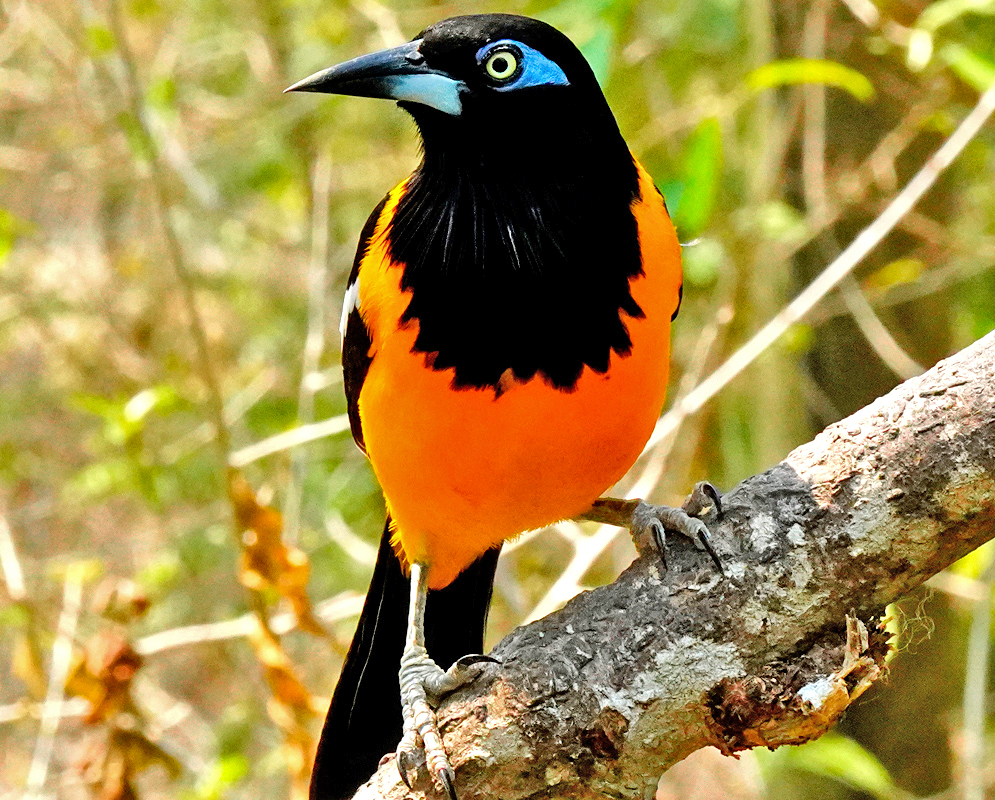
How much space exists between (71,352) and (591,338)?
4.22 meters

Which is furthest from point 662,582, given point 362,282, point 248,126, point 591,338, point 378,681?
point 248,126

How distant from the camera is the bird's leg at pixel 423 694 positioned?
1.93 meters

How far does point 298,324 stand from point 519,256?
12.6 feet

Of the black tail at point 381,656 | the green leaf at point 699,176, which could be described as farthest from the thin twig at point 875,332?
the black tail at point 381,656

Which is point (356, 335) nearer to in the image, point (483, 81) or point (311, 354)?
point (483, 81)

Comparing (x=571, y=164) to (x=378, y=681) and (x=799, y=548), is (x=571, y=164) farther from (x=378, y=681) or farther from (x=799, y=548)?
(x=378, y=681)

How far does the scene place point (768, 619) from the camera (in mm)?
1794

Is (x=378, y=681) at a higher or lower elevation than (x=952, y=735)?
higher

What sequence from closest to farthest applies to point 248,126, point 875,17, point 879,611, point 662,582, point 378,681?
point 879,611, point 662,582, point 378,681, point 875,17, point 248,126

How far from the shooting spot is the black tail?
9.68ft

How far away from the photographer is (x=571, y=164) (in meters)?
2.32

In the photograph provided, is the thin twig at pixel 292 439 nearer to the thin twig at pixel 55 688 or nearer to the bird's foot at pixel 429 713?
the thin twig at pixel 55 688

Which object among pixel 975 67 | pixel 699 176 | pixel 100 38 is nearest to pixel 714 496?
pixel 699 176

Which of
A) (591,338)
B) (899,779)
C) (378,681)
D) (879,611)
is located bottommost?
(899,779)
